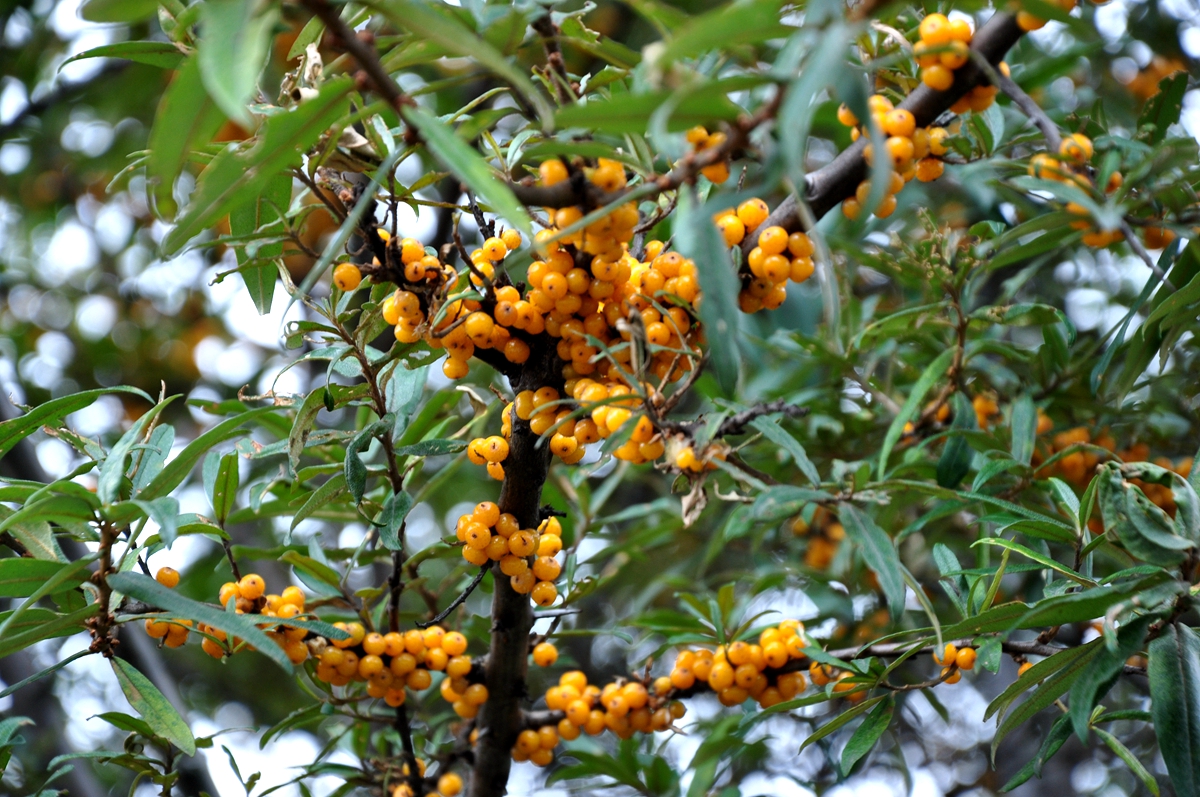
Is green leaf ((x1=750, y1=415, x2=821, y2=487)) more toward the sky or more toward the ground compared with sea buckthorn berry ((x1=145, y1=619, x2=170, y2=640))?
more toward the ground

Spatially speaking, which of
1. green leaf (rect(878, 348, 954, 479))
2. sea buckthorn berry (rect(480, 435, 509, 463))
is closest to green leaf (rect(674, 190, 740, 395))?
sea buckthorn berry (rect(480, 435, 509, 463))

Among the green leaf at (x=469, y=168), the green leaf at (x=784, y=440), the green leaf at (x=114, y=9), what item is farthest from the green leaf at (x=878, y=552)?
the green leaf at (x=114, y=9)

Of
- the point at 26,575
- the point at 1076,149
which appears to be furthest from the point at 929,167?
the point at 26,575

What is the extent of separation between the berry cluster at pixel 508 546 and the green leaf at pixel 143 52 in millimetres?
698

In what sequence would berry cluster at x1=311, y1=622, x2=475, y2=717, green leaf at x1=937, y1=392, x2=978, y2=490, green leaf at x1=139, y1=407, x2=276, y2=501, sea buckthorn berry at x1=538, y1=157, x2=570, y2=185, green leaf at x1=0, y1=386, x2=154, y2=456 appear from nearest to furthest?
sea buckthorn berry at x1=538, y1=157, x2=570, y2=185, green leaf at x1=139, y1=407, x2=276, y2=501, green leaf at x1=0, y1=386, x2=154, y2=456, berry cluster at x1=311, y1=622, x2=475, y2=717, green leaf at x1=937, y1=392, x2=978, y2=490

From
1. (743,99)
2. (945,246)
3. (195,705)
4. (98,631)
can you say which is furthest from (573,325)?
(195,705)

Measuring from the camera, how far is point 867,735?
4.28 feet

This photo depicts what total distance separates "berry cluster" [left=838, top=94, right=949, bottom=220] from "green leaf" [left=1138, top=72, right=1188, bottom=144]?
69cm

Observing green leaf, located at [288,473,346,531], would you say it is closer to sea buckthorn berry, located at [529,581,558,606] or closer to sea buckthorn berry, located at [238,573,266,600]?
→ sea buckthorn berry, located at [238,573,266,600]

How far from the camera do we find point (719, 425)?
1075 millimetres

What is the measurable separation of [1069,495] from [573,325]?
81cm

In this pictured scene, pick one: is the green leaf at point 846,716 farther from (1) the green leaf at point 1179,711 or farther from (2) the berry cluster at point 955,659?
(1) the green leaf at point 1179,711

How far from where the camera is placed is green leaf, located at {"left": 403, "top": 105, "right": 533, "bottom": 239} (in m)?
0.70

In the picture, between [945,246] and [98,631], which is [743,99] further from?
[98,631]
